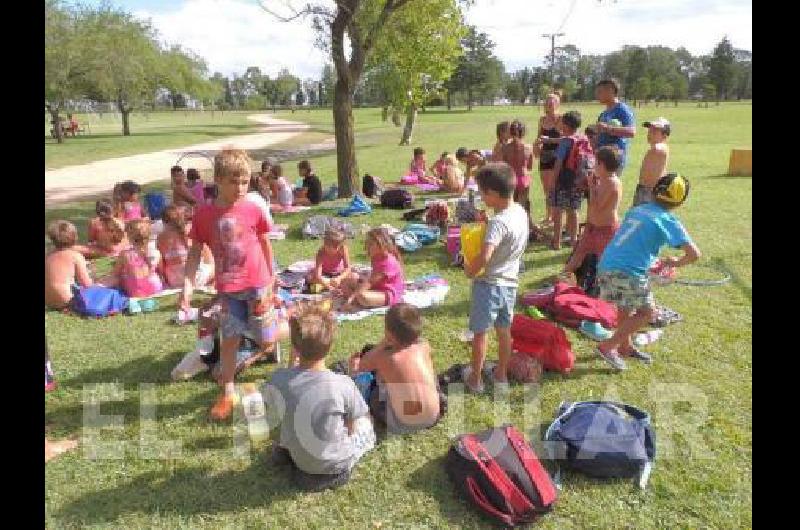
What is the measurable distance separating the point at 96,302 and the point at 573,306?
499 centimetres

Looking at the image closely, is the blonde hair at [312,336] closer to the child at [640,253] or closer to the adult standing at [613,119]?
the child at [640,253]

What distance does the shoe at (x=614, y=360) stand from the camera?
4758 mm

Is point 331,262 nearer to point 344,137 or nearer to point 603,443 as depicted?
point 603,443

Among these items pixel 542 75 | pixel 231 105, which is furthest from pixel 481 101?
pixel 231 105

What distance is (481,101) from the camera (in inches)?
3871

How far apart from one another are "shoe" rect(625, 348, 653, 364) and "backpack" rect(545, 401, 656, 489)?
46.0 inches

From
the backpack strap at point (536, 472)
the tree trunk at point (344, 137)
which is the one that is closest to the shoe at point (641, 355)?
the backpack strap at point (536, 472)

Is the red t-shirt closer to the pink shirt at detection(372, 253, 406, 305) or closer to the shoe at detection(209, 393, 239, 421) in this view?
the shoe at detection(209, 393, 239, 421)

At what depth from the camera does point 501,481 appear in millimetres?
3221

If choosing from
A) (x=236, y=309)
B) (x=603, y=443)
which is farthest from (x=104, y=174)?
A: (x=603, y=443)

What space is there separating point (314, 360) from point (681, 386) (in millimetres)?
2934

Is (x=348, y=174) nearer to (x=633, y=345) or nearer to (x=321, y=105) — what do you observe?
(x=633, y=345)
